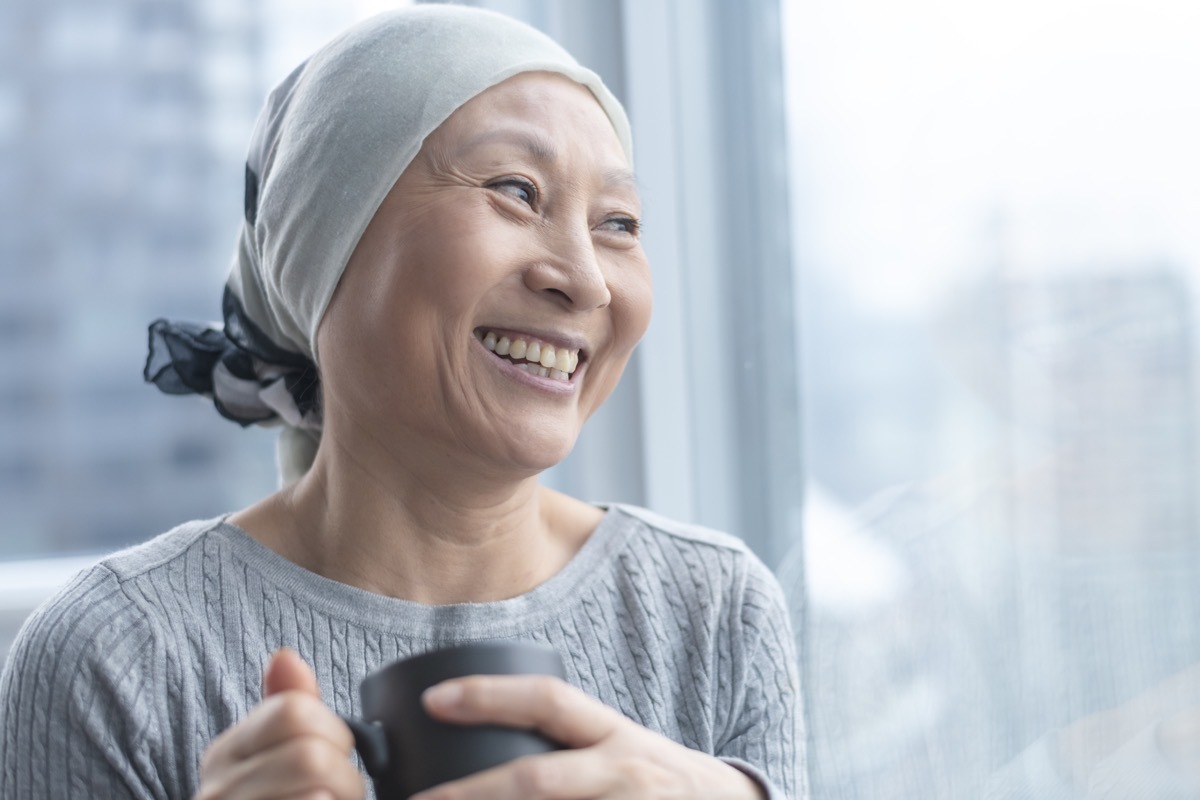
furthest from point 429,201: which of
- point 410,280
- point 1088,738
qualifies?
point 1088,738

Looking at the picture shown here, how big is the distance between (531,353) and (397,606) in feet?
0.98

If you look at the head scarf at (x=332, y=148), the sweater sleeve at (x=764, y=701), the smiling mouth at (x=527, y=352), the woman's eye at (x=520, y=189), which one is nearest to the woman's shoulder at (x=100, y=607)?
the head scarf at (x=332, y=148)

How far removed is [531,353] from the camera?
1.07m

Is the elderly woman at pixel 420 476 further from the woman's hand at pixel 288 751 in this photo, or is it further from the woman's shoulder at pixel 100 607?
the woman's hand at pixel 288 751

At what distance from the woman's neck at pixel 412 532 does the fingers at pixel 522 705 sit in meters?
0.40

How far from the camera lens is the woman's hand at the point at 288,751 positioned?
68 cm

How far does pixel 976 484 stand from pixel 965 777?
Answer: 33 cm

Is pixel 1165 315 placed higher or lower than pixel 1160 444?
higher

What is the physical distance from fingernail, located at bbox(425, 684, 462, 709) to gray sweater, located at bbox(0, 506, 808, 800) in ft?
1.12

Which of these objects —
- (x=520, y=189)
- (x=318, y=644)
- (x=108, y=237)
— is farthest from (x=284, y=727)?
(x=108, y=237)

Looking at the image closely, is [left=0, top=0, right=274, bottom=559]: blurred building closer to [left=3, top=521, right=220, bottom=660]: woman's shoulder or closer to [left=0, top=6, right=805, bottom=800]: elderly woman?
[left=0, top=6, right=805, bottom=800]: elderly woman

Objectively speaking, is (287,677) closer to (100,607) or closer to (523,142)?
(100,607)

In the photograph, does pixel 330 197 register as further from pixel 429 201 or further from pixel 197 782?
pixel 197 782

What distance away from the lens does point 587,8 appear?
1.64 metres
